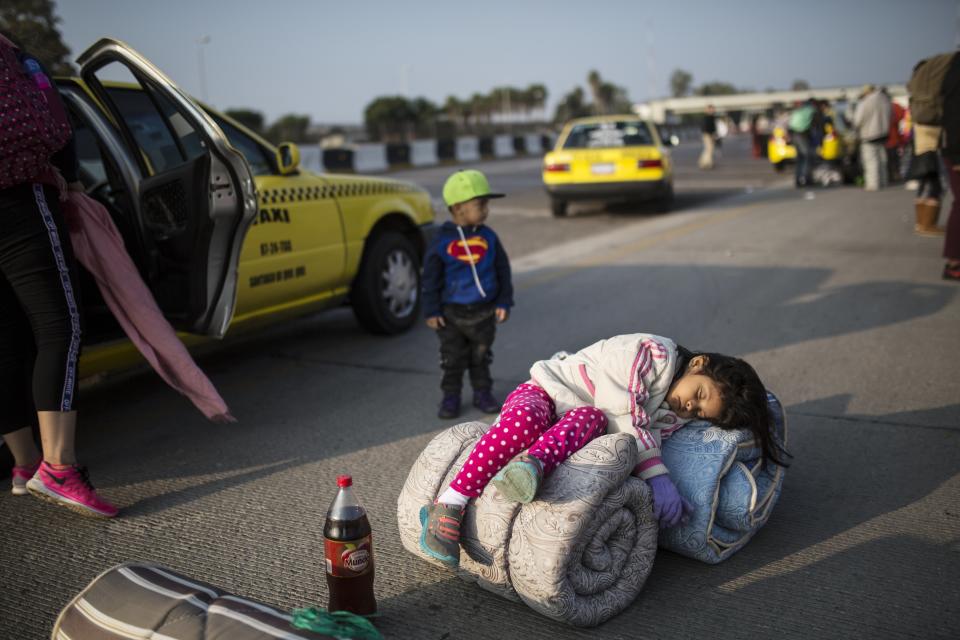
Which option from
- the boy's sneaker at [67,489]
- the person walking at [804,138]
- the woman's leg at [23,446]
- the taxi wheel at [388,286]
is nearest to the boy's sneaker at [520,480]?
the boy's sneaker at [67,489]

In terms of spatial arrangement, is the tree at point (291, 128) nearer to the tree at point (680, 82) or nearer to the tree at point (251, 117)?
the tree at point (251, 117)

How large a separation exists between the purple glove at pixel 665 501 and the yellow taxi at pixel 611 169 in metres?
10.0

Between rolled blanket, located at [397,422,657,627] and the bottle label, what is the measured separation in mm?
324

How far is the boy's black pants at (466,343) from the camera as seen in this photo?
422cm

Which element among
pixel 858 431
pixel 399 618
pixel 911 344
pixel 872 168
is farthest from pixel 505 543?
pixel 872 168

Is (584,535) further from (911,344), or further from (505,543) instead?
(911,344)

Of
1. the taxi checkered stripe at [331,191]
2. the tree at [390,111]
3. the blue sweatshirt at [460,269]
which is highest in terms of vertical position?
the tree at [390,111]

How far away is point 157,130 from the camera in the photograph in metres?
4.58

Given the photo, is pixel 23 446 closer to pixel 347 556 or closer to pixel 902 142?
pixel 347 556

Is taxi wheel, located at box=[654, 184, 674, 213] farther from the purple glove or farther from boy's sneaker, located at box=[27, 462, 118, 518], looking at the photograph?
boy's sneaker, located at box=[27, 462, 118, 518]

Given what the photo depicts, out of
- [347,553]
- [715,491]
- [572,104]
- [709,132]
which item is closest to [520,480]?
[347,553]

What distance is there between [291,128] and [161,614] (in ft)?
155

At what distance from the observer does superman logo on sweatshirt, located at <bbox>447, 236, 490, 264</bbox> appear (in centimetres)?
416

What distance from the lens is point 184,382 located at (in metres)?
3.71
